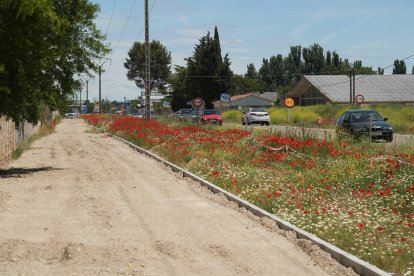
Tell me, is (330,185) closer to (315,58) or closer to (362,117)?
(362,117)

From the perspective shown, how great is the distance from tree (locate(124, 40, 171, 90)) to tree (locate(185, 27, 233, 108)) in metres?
26.7

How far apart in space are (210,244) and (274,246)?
0.86 metres

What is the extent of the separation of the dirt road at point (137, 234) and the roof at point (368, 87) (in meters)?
61.9

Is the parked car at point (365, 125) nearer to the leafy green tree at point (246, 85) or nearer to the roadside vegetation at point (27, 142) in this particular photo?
the roadside vegetation at point (27, 142)

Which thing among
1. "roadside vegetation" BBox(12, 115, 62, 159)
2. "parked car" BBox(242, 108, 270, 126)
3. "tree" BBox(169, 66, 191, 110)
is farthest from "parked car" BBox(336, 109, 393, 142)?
"tree" BBox(169, 66, 191, 110)

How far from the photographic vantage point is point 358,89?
76.6m

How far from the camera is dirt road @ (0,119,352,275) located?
6480 mm

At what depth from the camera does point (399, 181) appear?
32.8 feet

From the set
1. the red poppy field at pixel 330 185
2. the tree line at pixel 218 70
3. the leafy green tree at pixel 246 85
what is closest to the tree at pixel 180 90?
the tree line at pixel 218 70

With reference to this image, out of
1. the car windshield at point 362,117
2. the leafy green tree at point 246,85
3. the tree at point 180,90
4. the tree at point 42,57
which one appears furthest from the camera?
the leafy green tree at point 246,85

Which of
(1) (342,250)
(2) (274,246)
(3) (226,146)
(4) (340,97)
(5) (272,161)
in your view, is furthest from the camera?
(4) (340,97)

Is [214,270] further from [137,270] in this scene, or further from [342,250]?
[342,250]

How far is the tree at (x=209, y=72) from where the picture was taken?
8288 cm

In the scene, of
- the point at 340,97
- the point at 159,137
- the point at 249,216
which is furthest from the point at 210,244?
the point at 340,97
